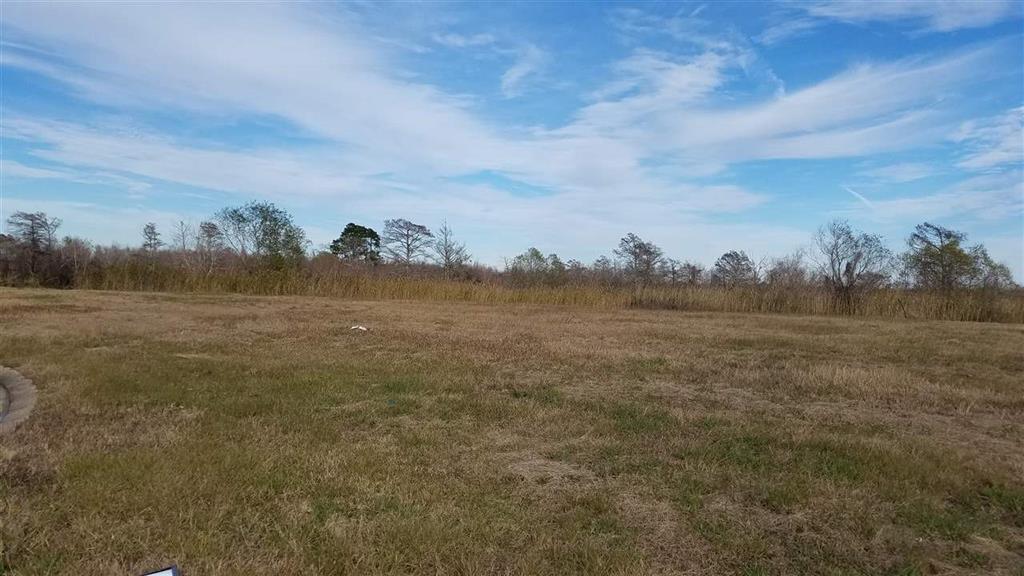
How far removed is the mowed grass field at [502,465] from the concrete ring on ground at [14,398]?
147 millimetres

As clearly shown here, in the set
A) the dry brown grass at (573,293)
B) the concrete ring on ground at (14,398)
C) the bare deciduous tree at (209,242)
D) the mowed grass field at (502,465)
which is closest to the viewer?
the mowed grass field at (502,465)

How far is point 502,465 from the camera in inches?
180

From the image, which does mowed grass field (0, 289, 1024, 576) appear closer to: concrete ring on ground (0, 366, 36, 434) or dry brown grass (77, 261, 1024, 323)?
concrete ring on ground (0, 366, 36, 434)

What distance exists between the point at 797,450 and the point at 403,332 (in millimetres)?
8632

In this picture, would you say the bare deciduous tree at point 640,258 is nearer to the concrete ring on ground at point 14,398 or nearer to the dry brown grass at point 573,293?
the dry brown grass at point 573,293

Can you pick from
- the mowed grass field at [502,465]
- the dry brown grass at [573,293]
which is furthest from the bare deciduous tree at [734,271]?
the mowed grass field at [502,465]

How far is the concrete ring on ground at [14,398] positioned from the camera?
5.25 m

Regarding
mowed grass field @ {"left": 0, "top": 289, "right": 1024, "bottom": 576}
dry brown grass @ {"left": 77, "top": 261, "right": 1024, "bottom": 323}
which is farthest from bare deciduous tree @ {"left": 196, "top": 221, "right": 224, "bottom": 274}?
mowed grass field @ {"left": 0, "top": 289, "right": 1024, "bottom": 576}

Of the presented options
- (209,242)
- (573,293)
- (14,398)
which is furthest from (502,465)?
(209,242)

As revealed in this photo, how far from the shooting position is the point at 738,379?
8172 millimetres

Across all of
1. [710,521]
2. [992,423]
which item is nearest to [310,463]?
[710,521]

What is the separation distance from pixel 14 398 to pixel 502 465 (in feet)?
16.6

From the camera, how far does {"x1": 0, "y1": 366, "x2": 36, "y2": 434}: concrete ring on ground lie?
5.25 meters

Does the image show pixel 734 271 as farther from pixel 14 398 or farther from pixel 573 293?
pixel 14 398
